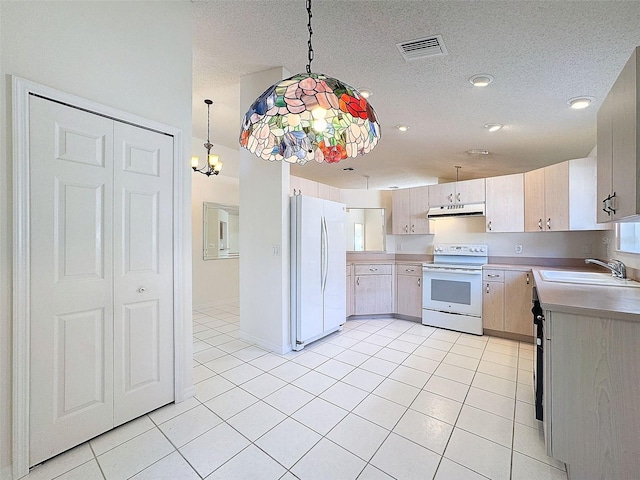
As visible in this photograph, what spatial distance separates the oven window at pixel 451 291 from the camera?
3.94 m

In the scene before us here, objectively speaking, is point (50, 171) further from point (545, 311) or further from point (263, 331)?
point (545, 311)

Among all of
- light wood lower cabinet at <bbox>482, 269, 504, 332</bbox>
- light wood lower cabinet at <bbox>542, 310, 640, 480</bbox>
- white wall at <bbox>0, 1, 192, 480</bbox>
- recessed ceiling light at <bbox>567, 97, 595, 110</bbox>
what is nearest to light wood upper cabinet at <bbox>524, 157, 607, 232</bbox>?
recessed ceiling light at <bbox>567, 97, 595, 110</bbox>

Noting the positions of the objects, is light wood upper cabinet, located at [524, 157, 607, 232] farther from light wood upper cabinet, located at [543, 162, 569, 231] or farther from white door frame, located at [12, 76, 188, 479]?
white door frame, located at [12, 76, 188, 479]

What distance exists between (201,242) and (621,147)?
5049 mm

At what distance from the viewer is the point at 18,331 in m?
1.49

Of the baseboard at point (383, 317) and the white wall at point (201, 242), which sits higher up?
the white wall at point (201, 242)

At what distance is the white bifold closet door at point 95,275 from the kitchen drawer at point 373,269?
2941 millimetres

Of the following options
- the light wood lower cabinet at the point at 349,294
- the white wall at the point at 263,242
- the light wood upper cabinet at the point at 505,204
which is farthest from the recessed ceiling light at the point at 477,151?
the white wall at the point at 263,242

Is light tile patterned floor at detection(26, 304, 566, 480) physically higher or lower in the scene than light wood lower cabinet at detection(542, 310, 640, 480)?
lower

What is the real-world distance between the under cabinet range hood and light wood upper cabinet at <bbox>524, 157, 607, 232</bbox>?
0.68 meters

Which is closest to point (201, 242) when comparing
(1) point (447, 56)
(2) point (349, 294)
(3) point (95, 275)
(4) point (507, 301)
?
(2) point (349, 294)

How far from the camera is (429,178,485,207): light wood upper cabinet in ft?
13.9

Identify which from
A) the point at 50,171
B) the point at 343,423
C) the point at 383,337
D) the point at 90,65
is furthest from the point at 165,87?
the point at 383,337

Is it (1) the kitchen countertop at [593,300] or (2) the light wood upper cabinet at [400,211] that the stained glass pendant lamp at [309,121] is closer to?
(1) the kitchen countertop at [593,300]
